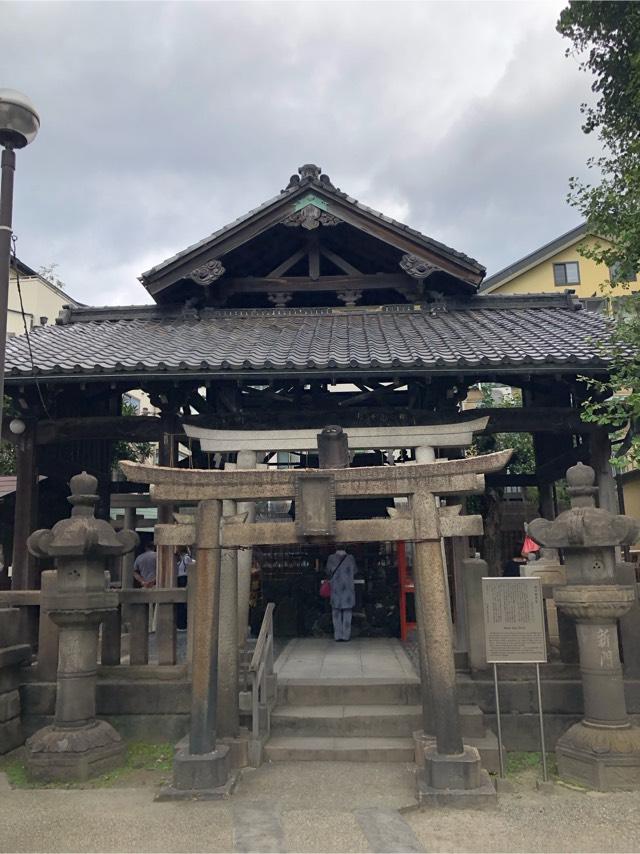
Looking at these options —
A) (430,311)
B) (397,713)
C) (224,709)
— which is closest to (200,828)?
(224,709)

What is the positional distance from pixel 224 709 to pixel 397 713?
1.98 meters

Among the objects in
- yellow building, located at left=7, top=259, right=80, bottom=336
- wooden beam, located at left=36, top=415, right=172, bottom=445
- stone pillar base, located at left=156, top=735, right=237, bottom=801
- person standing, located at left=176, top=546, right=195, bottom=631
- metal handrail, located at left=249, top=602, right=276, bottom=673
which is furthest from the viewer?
yellow building, located at left=7, top=259, right=80, bottom=336

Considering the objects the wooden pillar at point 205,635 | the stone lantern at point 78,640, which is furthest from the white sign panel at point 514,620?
the stone lantern at point 78,640

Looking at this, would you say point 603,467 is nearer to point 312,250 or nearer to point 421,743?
point 421,743

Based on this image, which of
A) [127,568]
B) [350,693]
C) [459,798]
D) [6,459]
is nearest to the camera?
[459,798]

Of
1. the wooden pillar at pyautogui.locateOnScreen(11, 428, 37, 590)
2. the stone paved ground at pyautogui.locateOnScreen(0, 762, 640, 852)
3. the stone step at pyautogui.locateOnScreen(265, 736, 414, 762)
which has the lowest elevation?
the stone paved ground at pyautogui.locateOnScreen(0, 762, 640, 852)

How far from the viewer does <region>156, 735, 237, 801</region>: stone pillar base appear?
18.7ft

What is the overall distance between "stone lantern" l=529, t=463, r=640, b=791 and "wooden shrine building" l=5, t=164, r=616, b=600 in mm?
2206

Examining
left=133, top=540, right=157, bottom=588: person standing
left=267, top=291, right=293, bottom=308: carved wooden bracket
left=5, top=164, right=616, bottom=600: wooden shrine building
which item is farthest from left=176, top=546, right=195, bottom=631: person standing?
left=267, top=291, right=293, bottom=308: carved wooden bracket

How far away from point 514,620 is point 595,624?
32.4 inches

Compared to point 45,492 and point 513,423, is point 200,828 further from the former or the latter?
point 45,492

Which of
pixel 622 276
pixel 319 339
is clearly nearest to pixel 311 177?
pixel 319 339

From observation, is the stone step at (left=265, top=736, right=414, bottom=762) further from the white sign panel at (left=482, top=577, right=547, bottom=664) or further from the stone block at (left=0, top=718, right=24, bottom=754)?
the stone block at (left=0, top=718, right=24, bottom=754)

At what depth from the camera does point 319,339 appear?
33.7 ft
